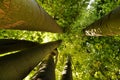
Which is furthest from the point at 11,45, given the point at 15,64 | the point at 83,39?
the point at 83,39

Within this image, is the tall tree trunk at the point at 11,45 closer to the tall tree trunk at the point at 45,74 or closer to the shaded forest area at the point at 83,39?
the tall tree trunk at the point at 45,74

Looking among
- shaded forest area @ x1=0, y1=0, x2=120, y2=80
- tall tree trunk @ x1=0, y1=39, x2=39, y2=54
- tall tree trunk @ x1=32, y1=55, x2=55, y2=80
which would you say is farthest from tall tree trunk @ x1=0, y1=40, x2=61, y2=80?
shaded forest area @ x1=0, y1=0, x2=120, y2=80

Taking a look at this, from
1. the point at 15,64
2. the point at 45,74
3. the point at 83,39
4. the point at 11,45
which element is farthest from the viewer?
the point at 83,39

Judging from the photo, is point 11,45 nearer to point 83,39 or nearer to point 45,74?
point 45,74

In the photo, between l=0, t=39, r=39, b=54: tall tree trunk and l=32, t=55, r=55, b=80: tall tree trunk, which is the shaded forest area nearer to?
l=32, t=55, r=55, b=80: tall tree trunk

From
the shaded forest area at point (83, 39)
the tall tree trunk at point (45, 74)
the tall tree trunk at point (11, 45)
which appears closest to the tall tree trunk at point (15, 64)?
the tall tree trunk at point (11, 45)

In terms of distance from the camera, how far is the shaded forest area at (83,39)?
12.1 m

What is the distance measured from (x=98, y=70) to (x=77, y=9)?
384 centimetres

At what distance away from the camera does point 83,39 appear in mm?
13875

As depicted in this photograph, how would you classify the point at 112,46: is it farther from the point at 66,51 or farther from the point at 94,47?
the point at 66,51

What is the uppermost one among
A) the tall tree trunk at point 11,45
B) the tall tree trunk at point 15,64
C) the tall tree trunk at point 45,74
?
the tall tree trunk at point 11,45

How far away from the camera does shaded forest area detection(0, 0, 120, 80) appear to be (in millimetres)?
12102

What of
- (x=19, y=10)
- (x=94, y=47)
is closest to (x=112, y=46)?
(x=94, y=47)

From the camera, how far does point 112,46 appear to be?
1194 cm
